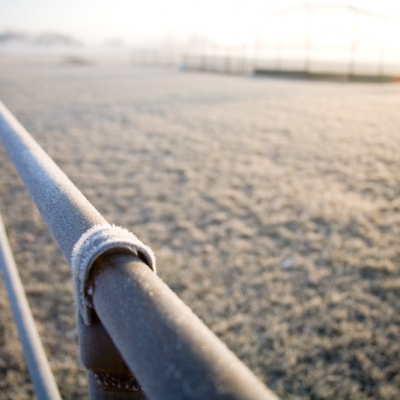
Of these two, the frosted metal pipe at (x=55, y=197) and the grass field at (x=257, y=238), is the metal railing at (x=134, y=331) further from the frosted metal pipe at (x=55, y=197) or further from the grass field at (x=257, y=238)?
the grass field at (x=257, y=238)

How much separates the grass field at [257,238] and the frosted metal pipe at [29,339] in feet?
3.42

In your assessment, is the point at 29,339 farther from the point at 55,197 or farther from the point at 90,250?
the point at 90,250

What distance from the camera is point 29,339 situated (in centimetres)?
129

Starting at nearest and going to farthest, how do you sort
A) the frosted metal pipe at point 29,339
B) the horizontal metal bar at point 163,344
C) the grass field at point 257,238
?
the horizontal metal bar at point 163,344, the frosted metal pipe at point 29,339, the grass field at point 257,238

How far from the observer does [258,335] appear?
2637 millimetres

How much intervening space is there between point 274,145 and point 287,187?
6.33 feet

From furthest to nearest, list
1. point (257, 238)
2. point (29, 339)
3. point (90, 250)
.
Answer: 1. point (257, 238)
2. point (29, 339)
3. point (90, 250)

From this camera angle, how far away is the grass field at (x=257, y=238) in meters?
2.45

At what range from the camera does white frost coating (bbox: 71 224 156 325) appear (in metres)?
0.40

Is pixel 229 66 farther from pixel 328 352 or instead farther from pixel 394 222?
pixel 328 352

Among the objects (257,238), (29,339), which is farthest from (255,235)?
(29,339)

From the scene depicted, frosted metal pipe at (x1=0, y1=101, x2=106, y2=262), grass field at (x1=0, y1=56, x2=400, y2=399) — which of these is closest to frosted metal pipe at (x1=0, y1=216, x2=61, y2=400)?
frosted metal pipe at (x1=0, y1=101, x2=106, y2=262)

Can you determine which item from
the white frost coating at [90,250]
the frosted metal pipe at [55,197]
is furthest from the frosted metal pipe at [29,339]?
the white frost coating at [90,250]

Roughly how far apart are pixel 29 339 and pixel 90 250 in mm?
1068
